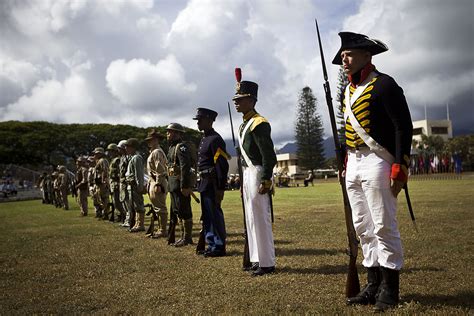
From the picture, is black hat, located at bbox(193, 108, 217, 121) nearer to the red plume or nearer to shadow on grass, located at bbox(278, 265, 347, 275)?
the red plume

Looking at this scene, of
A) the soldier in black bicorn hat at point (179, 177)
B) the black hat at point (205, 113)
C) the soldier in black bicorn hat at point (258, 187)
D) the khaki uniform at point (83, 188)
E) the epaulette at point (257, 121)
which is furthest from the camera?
the khaki uniform at point (83, 188)

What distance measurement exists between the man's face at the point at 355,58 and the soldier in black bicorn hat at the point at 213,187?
11.1ft

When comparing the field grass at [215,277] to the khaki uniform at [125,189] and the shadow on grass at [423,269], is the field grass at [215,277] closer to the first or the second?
the shadow on grass at [423,269]

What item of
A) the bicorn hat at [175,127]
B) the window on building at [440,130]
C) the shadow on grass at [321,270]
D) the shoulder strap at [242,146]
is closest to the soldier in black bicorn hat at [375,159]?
the shadow on grass at [321,270]

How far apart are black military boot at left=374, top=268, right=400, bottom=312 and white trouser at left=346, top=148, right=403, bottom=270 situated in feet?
0.30

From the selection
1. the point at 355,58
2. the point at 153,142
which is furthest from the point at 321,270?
the point at 153,142

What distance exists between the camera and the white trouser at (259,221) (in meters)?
5.53

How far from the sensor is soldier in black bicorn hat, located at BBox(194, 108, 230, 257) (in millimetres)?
7027

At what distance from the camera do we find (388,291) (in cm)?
389

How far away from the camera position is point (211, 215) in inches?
281

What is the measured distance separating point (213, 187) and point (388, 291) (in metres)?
3.80

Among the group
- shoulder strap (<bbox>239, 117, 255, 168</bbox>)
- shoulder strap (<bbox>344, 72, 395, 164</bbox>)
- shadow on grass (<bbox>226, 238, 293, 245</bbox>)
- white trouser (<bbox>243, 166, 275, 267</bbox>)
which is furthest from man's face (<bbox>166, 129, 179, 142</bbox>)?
shoulder strap (<bbox>344, 72, 395, 164</bbox>)

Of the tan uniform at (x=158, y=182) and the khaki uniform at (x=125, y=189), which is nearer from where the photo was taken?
the tan uniform at (x=158, y=182)

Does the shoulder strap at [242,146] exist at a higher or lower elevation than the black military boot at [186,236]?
higher
